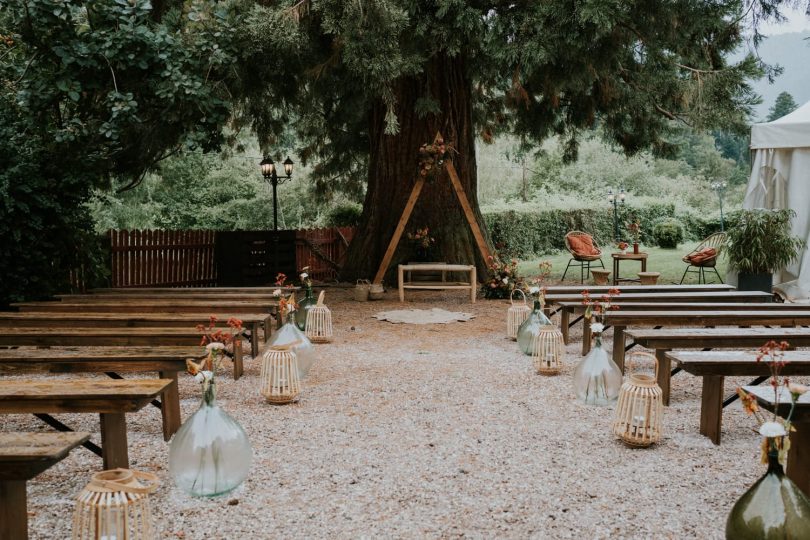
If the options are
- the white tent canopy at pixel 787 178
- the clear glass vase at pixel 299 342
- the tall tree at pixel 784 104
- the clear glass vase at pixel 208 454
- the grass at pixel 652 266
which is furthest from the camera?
the tall tree at pixel 784 104

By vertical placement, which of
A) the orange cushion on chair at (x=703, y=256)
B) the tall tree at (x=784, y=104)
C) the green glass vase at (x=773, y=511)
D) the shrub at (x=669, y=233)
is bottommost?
the green glass vase at (x=773, y=511)

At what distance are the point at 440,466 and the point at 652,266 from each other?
13058mm

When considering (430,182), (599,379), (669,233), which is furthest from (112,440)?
(669,233)

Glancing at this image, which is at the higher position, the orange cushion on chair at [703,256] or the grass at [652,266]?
the orange cushion on chair at [703,256]

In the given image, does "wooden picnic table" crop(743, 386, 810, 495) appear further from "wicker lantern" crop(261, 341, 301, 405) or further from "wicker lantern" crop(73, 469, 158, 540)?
"wicker lantern" crop(261, 341, 301, 405)

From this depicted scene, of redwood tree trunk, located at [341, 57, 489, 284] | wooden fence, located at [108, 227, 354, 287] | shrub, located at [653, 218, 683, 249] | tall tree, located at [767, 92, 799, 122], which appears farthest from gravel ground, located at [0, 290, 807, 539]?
tall tree, located at [767, 92, 799, 122]

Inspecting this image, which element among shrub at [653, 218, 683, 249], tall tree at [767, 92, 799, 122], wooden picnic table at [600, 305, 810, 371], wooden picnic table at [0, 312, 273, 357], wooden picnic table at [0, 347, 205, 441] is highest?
tall tree at [767, 92, 799, 122]

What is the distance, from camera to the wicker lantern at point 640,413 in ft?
11.7

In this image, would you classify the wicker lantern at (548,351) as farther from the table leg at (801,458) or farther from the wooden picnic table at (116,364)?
the wooden picnic table at (116,364)

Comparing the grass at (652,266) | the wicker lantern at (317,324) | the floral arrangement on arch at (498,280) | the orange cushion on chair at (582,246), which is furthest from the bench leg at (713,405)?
the orange cushion on chair at (582,246)

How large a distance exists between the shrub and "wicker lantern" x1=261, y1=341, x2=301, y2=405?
17330 millimetres

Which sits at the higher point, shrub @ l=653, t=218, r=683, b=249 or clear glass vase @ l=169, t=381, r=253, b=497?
shrub @ l=653, t=218, r=683, b=249

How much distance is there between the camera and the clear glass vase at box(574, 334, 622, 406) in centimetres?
433

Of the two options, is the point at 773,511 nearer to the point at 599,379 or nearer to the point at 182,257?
the point at 599,379
